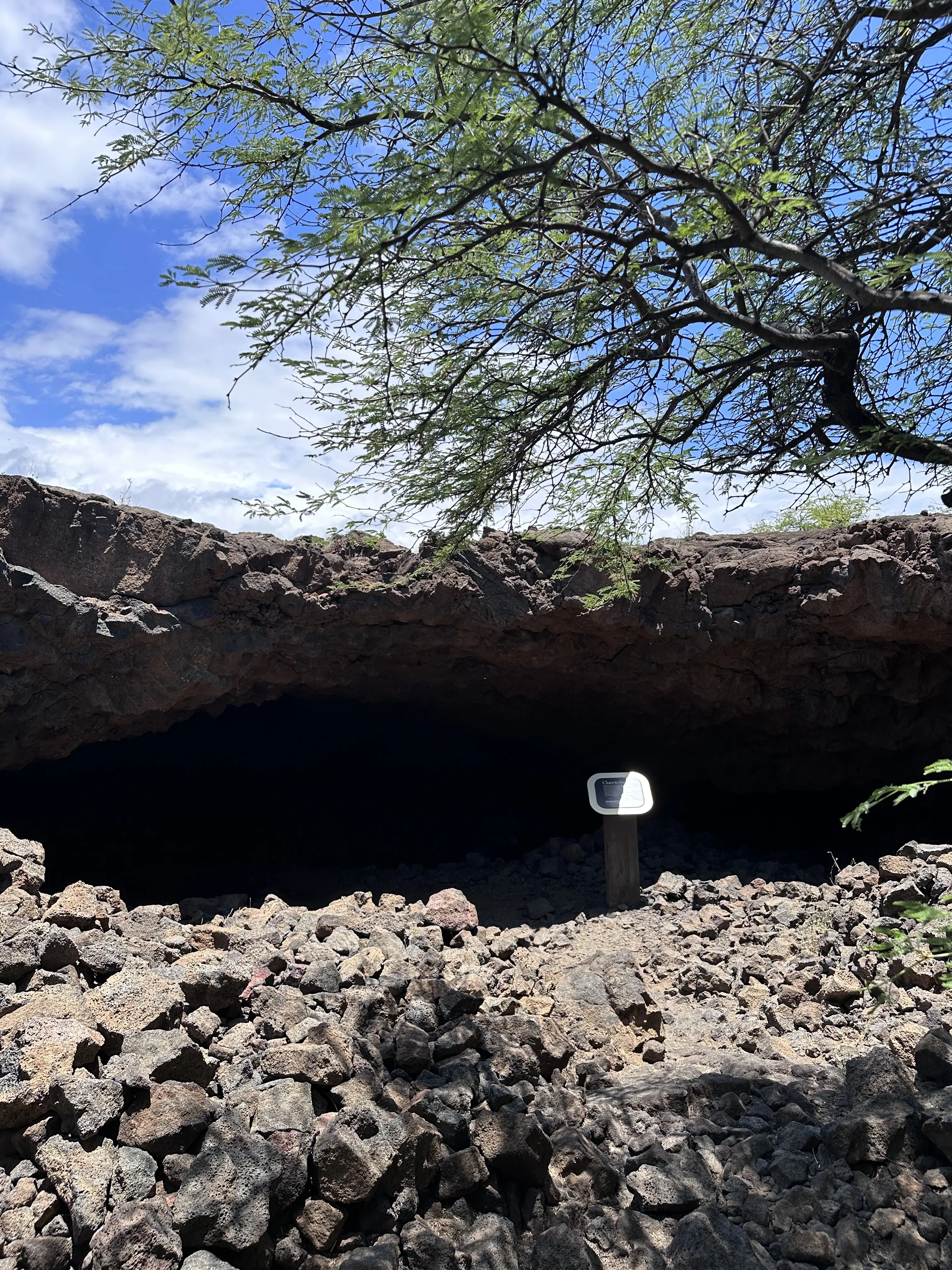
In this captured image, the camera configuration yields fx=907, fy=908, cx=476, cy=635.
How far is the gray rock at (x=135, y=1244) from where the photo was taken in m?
2.45

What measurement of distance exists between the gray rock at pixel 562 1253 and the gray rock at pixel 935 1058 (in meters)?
1.87

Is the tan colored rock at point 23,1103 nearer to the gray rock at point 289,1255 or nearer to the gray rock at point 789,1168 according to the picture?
the gray rock at point 289,1255

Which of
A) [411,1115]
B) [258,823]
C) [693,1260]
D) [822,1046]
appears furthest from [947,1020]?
[258,823]

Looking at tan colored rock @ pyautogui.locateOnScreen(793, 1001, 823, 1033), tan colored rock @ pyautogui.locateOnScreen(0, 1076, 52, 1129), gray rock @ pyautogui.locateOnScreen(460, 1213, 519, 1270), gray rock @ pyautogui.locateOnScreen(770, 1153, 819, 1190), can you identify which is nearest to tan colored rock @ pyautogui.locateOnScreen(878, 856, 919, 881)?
tan colored rock @ pyautogui.locateOnScreen(793, 1001, 823, 1033)

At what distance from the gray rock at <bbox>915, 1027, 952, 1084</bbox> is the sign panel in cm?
302

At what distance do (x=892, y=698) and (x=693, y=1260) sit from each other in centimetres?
676

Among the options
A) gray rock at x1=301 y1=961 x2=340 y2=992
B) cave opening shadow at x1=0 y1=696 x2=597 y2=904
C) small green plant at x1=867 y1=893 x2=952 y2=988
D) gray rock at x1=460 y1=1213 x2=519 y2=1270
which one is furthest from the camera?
cave opening shadow at x1=0 y1=696 x2=597 y2=904

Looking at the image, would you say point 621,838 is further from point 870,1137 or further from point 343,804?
point 343,804

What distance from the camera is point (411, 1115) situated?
3.23 meters

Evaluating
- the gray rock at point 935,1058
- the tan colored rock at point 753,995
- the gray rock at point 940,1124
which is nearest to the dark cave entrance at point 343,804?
the tan colored rock at point 753,995

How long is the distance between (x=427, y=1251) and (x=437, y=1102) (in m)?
0.62

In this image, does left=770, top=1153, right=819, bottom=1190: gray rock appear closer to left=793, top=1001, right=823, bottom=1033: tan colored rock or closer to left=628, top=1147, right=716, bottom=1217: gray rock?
left=628, top=1147, right=716, bottom=1217: gray rock

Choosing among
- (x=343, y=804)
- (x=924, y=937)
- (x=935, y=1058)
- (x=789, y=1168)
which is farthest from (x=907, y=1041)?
(x=343, y=804)

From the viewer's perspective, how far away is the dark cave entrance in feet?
31.1
